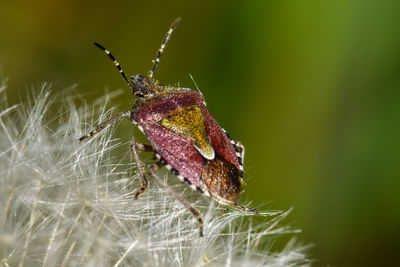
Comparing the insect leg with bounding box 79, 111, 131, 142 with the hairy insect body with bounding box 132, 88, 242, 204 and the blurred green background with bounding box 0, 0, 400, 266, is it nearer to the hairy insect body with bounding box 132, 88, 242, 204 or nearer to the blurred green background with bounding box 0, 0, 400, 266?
the hairy insect body with bounding box 132, 88, 242, 204

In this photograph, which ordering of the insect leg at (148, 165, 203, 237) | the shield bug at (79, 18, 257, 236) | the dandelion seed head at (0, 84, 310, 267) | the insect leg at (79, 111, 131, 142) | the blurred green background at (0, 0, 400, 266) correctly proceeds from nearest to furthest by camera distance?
the dandelion seed head at (0, 84, 310, 267) → the insect leg at (148, 165, 203, 237) → the shield bug at (79, 18, 257, 236) → the insect leg at (79, 111, 131, 142) → the blurred green background at (0, 0, 400, 266)

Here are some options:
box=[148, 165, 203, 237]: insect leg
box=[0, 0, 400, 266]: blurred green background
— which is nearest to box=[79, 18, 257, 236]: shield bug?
box=[148, 165, 203, 237]: insect leg

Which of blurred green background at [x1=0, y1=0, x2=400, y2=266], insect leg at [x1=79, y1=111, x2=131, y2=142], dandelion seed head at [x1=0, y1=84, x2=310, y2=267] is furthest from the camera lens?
blurred green background at [x1=0, y1=0, x2=400, y2=266]

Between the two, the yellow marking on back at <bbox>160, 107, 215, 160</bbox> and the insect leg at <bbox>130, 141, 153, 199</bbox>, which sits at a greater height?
the yellow marking on back at <bbox>160, 107, 215, 160</bbox>

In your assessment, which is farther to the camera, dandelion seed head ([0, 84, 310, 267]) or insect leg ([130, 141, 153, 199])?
insect leg ([130, 141, 153, 199])

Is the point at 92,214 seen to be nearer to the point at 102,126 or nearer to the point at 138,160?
the point at 138,160

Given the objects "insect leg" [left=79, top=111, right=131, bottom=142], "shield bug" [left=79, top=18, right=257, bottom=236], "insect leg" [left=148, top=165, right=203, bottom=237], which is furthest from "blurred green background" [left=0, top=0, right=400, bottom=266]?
"insect leg" [left=148, top=165, right=203, bottom=237]

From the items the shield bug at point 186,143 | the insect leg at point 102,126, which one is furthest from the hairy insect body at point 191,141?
the insect leg at point 102,126

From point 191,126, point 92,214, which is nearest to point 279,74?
point 191,126
